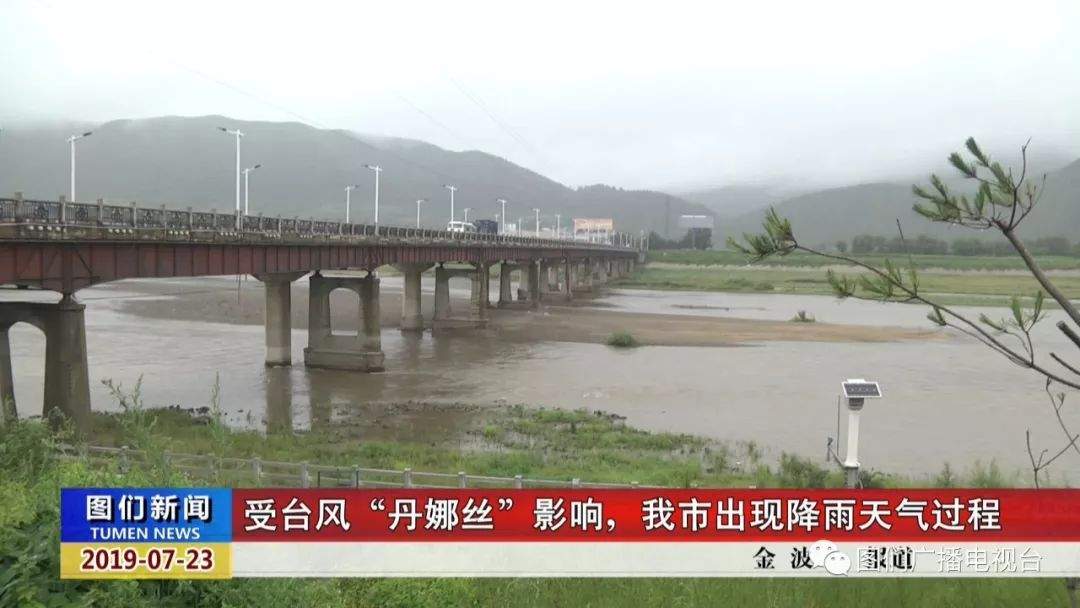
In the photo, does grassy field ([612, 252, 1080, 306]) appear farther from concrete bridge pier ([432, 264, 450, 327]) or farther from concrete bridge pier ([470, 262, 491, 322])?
concrete bridge pier ([432, 264, 450, 327])

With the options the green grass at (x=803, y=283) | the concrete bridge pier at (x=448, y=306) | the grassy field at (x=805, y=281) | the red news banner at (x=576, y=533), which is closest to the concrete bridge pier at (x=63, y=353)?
the red news banner at (x=576, y=533)

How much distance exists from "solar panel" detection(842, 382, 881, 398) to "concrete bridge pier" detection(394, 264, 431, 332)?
52.1m

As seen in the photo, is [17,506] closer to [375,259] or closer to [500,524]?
[500,524]

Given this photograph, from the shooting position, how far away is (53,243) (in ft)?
83.0

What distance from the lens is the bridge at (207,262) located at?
2533 cm

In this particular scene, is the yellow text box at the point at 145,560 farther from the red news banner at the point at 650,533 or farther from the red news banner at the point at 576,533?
the red news banner at the point at 650,533

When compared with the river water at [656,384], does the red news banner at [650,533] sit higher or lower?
higher

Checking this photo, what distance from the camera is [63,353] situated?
25.8 metres

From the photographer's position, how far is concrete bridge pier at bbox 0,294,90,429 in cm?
2552

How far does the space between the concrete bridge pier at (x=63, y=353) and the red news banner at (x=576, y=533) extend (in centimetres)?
2287

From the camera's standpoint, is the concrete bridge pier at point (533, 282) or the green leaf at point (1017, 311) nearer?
the green leaf at point (1017, 311)

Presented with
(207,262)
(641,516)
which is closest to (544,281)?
(207,262)

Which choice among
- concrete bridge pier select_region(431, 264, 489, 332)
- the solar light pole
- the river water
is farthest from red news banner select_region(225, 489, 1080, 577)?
concrete bridge pier select_region(431, 264, 489, 332)

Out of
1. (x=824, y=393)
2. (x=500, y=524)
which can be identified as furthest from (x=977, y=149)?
(x=824, y=393)
